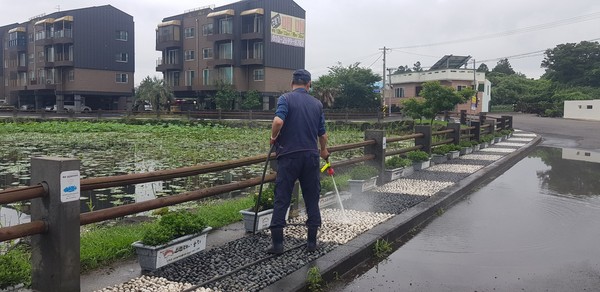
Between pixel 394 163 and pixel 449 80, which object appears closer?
pixel 394 163

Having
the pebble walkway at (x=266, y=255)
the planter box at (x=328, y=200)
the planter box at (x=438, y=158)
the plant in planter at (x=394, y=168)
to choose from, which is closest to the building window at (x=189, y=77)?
the planter box at (x=438, y=158)

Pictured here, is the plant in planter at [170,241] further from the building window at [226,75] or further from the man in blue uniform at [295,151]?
the building window at [226,75]

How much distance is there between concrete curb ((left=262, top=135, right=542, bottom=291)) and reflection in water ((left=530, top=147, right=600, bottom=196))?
1.82m

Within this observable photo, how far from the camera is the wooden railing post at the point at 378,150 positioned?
9.89 m

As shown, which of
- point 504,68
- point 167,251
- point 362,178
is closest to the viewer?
point 167,251

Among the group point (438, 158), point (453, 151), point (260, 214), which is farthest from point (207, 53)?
point (260, 214)

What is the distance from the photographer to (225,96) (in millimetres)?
50031

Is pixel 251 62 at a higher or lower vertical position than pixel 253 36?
lower

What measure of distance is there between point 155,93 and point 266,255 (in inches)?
1930

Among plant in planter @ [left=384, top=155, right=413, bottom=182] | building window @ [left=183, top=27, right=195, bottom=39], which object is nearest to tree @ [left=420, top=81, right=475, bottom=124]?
plant in planter @ [left=384, top=155, right=413, bottom=182]

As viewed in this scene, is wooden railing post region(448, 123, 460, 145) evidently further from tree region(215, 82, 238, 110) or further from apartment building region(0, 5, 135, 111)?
apartment building region(0, 5, 135, 111)

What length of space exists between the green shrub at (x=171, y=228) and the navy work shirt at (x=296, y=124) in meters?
1.05

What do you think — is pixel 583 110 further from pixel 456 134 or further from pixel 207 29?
pixel 456 134

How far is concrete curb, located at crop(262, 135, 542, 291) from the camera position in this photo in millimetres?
4520
